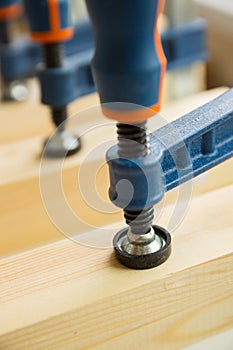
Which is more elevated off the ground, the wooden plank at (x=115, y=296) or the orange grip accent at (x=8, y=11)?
the orange grip accent at (x=8, y=11)

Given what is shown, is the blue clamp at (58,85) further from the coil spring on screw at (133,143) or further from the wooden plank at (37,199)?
the coil spring on screw at (133,143)

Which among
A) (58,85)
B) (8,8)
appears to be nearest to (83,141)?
(58,85)

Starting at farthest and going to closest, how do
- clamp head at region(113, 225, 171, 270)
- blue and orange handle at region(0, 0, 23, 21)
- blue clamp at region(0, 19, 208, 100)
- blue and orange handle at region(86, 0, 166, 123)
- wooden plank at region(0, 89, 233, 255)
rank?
blue clamp at region(0, 19, 208, 100)
blue and orange handle at region(0, 0, 23, 21)
wooden plank at region(0, 89, 233, 255)
clamp head at region(113, 225, 171, 270)
blue and orange handle at region(86, 0, 166, 123)

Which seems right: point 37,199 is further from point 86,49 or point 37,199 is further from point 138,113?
point 86,49

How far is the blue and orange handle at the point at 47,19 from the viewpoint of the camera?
26.7 inches

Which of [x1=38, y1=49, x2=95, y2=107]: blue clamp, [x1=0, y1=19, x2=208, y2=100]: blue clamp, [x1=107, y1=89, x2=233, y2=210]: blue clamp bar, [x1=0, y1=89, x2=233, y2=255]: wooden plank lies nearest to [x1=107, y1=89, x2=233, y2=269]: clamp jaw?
[x1=107, y1=89, x2=233, y2=210]: blue clamp bar

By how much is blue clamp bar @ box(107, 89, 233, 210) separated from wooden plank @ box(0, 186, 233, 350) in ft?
0.21

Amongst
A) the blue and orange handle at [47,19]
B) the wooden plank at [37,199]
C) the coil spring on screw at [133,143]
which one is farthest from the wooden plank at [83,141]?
the coil spring on screw at [133,143]

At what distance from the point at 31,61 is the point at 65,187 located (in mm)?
530

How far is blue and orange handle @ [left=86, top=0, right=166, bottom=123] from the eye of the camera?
13.1 inches

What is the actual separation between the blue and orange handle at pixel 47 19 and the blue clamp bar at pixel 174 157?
0.97ft

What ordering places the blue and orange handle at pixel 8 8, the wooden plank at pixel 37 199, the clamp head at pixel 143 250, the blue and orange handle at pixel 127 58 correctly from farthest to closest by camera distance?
the blue and orange handle at pixel 8 8 < the wooden plank at pixel 37 199 < the clamp head at pixel 143 250 < the blue and orange handle at pixel 127 58

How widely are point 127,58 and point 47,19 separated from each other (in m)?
0.38

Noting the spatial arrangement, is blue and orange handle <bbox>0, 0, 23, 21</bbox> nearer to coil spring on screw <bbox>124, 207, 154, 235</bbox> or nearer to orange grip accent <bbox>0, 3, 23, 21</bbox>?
orange grip accent <bbox>0, 3, 23, 21</bbox>
